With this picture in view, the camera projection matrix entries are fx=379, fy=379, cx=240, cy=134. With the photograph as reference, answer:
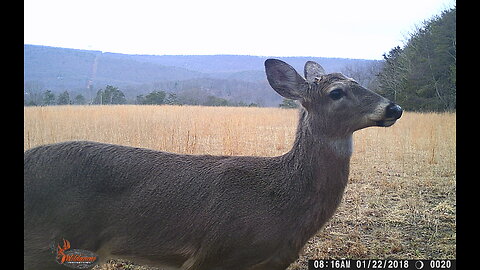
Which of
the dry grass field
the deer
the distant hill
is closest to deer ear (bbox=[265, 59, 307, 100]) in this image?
the deer

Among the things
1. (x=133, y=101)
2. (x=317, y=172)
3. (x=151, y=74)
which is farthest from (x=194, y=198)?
(x=151, y=74)

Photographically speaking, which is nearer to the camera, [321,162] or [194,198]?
[194,198]

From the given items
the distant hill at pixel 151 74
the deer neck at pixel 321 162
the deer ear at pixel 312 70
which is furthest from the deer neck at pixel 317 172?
the distant hill at pixel 151 74

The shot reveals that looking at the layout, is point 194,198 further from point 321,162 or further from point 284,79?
point 284,79

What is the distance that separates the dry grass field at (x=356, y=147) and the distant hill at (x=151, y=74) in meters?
0.20

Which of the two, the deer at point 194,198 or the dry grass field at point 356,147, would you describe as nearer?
the deer at point 194,198

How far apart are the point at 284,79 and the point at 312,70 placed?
55 centimetres

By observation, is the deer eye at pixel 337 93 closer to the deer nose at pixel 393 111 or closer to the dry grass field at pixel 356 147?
the deer nose at pixel 393 111

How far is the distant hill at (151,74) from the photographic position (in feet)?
12.2

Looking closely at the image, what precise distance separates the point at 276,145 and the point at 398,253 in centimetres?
154

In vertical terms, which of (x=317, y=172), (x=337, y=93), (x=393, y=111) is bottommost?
(x=317, y=172)

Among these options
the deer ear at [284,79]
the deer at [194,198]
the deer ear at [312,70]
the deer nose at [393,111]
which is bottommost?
the deer at [194,198]

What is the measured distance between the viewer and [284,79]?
2904mm

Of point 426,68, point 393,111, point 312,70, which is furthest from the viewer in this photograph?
point 426,68
